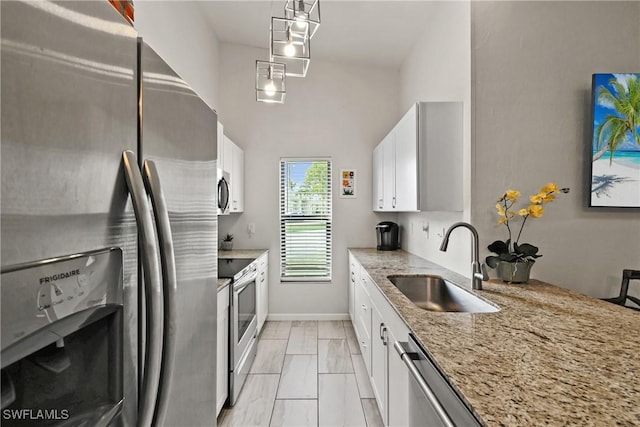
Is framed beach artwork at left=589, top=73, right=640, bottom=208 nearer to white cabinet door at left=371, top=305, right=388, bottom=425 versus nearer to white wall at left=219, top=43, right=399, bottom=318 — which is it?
white cabinet door at left=371, top=305, right=388, bottom=425

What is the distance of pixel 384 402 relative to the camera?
2123 mm

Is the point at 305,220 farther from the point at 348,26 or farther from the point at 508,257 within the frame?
the point at 508,257

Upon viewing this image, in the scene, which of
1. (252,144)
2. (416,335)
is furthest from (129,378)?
(252,144)

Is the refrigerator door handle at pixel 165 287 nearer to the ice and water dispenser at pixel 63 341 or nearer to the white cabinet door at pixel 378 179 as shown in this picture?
the ice and water dispenser at pixel 63 341

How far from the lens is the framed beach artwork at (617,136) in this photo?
7.06 ft

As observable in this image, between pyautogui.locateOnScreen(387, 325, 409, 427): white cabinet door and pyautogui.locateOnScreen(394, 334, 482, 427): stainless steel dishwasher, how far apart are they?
0.16 meters

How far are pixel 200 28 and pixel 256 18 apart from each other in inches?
23.2

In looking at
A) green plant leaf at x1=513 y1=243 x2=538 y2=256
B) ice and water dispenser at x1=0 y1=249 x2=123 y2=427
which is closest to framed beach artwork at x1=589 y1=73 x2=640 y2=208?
green plant leaf at x1=513 y1=243 x2=538 y2=256

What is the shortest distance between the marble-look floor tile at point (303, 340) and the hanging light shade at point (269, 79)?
2398 mm

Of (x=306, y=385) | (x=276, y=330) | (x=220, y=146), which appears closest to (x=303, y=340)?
(x=276, y=330)

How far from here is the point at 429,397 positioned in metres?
1.06

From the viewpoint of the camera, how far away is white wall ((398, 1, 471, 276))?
2361 mm

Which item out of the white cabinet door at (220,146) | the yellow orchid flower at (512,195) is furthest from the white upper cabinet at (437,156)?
the white cabinet door at (220,146)

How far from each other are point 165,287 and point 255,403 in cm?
228
